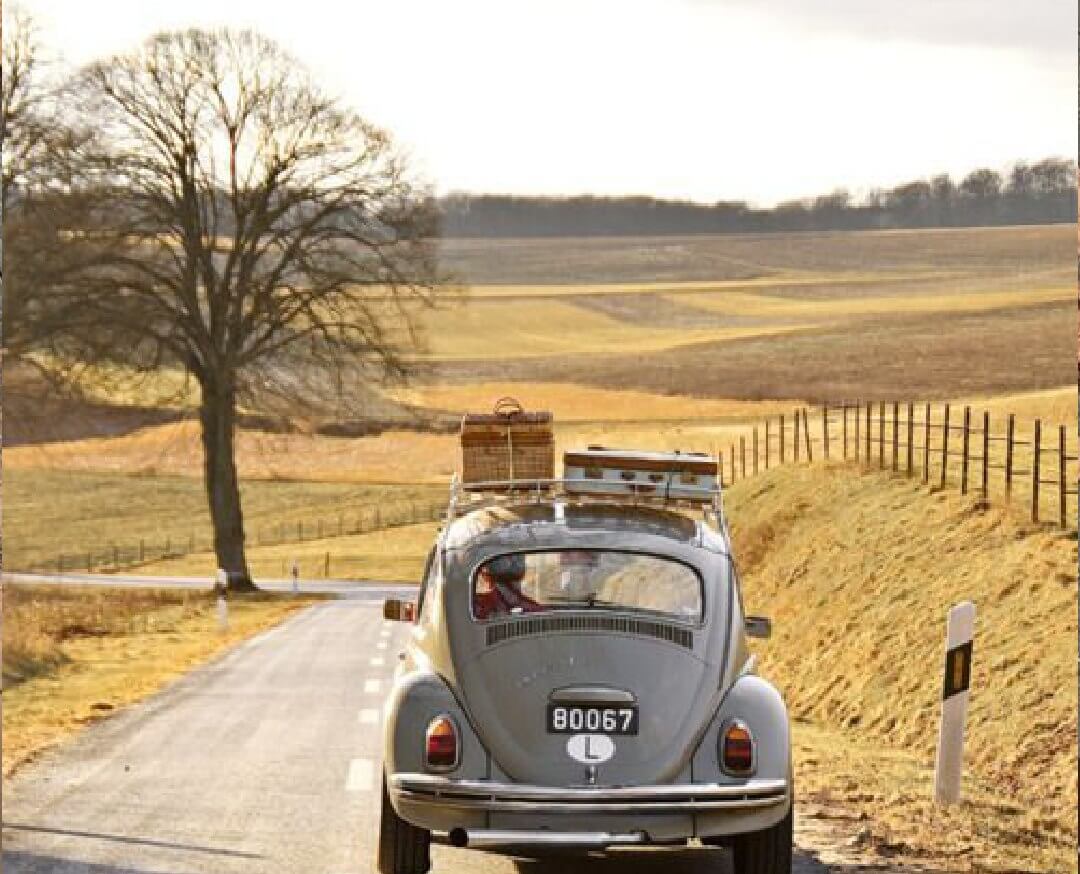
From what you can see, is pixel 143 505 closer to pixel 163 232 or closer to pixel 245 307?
pixel 245 307

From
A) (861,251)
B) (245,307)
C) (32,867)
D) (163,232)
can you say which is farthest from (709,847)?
(861,251)

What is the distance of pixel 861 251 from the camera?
158125 millimetres

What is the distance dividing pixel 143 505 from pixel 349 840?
71175mm

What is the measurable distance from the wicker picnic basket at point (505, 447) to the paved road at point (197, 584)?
36728mm

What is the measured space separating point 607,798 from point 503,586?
1.36 metres

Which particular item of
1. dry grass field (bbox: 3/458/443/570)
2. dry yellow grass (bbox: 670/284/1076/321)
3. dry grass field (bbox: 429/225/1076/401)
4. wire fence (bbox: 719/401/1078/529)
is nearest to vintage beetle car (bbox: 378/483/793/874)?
wire fence (bbox: 719/401/1078/529)

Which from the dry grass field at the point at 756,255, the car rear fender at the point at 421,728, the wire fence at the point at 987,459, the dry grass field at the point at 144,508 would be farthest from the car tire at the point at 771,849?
the dry grass field at the point at 756,255

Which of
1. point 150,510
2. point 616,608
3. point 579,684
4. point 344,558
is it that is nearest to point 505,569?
point 616,608

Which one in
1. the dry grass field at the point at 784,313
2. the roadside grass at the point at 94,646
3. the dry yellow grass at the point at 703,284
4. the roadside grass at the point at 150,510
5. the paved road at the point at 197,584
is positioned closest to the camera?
the roadside grass at the point at 94,646

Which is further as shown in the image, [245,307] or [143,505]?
[143,505]

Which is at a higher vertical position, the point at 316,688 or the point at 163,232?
the point at 163,232

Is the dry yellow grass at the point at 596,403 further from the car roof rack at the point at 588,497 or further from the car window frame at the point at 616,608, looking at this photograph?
the car window frame at the point at 616,608

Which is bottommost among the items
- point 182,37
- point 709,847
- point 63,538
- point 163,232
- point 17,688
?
point 63,538

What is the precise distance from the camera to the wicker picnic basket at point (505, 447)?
12445mm
